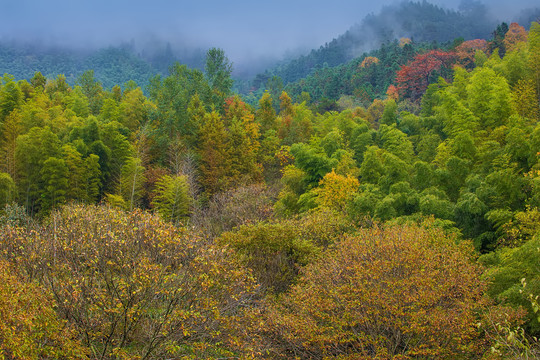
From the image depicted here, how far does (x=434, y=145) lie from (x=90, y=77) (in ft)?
145

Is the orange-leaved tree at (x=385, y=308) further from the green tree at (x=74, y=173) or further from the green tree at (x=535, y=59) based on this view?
the green tree at (x=535, y=59)

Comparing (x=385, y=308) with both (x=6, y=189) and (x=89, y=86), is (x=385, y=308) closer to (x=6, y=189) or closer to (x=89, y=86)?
(x=6, y=189)

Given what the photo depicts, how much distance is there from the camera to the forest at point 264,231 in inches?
367

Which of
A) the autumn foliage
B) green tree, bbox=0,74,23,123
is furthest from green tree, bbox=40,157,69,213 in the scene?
the autumn foliage

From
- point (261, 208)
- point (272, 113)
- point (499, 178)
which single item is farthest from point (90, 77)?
point (499, 178)

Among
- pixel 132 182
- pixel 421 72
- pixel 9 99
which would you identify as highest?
pixel 421 72

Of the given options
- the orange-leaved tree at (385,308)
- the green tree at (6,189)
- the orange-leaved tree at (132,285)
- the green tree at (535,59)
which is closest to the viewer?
the orange-leaved tree at (132,285)

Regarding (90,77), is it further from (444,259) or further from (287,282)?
(444,259)

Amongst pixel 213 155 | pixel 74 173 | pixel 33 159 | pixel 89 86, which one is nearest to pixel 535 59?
pixel 213 155

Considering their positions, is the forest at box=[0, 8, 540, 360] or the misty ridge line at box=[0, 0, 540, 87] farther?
the misty ridge line at box=[0, 0, 540, 87]

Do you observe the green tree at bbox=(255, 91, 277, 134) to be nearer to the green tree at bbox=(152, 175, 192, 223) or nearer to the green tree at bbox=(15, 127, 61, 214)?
the green tree at bbox=(152, 175, 192, 223)

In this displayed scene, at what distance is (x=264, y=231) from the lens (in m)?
17.1

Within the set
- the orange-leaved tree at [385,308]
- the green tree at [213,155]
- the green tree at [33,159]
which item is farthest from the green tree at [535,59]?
the green tree at [33,159]

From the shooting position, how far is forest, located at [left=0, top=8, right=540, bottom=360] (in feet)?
30.6
